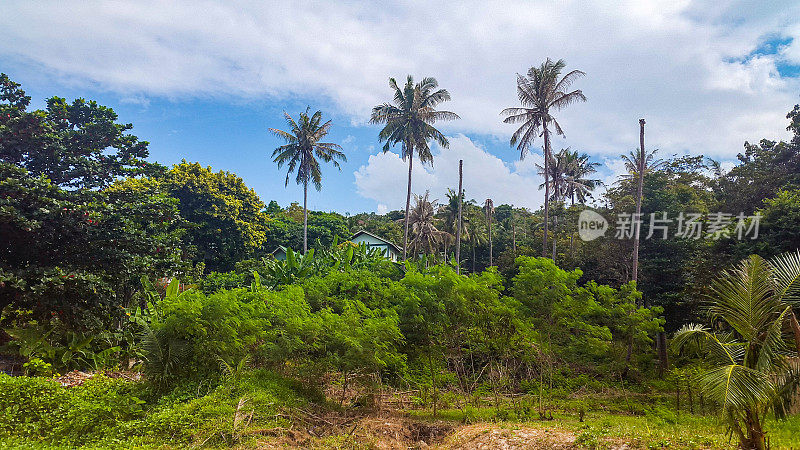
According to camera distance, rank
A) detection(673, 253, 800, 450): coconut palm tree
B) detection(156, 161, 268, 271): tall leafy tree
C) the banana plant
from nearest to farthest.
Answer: detection(673, 253, 800, 450): coconut palm tree
the banana plant
detection(156, 161, 268, 271): tall leafy tree

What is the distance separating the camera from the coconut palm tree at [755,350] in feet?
17.8

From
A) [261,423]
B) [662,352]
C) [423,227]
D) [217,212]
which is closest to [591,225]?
[662,352]

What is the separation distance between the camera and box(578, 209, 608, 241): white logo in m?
24.1

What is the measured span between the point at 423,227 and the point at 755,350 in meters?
33.6

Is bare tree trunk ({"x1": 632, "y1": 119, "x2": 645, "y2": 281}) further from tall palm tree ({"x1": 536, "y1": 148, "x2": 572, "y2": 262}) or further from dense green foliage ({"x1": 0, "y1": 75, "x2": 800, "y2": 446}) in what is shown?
tall palm tree ({"x1": 536, "y1": 148, "x2": 572, "y2": 262})

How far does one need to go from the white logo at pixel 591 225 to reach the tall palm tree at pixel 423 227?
1537 cm

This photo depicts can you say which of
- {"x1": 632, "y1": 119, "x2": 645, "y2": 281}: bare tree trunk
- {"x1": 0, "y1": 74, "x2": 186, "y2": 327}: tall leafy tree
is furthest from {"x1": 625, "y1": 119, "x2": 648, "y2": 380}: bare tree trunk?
{"x1": 0, "y1": 74, "x2": 186, "y2": 327}: tall leafy tree

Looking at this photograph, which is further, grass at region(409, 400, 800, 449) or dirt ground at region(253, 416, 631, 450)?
dirt ground at region(253, 416, 631, 450)

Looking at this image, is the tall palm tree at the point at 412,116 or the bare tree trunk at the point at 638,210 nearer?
the bare tree trunk at the point at 638,210

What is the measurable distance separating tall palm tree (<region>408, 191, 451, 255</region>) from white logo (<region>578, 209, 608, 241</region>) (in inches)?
605

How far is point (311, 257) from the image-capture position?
1494 centimetres

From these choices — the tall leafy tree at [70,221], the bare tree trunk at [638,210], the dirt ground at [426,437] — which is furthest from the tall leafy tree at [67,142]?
the bare tree trunk at [638,210]

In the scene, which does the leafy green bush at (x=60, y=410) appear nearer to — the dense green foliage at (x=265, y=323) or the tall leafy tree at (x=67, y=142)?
the dense green foliage at (x=265, y=323)

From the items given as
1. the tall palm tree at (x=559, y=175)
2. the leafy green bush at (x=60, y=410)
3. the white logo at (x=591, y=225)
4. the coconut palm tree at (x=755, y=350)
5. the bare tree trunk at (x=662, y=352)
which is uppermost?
the tall palm tree at (x=559, y=175)
